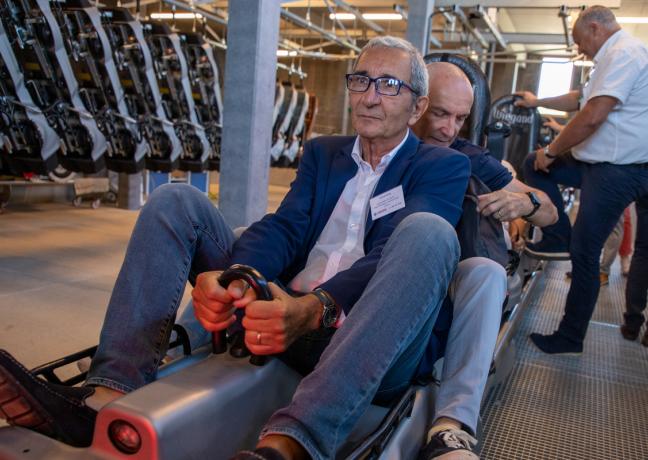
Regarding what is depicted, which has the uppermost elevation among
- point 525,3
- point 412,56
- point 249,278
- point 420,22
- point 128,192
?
point 525,3

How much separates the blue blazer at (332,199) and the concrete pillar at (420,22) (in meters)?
4.85

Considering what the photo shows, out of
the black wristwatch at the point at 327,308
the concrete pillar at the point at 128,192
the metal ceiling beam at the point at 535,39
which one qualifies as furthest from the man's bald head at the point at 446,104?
the metal ceiling beam at the point at 535,39

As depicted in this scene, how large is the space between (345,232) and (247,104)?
2112mm

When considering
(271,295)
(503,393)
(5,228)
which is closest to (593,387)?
(503,393)

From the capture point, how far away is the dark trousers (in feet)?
10.0

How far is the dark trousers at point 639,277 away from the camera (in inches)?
120

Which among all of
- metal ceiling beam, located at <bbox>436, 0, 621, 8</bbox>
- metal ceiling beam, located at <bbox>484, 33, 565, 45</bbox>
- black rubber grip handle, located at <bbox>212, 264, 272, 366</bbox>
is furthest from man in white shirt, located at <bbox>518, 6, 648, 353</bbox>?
metal ceiling beam, located at <bbox>484, 33, 565, 45</bbox>

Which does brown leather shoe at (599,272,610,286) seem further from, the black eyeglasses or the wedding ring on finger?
the wedding ring on finger

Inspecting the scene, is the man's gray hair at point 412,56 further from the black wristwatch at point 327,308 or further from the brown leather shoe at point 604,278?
the brown leather shoe at point 604,278

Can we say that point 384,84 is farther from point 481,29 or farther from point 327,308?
point 481,29

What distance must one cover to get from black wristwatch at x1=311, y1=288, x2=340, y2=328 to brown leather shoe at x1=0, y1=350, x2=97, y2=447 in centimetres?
54

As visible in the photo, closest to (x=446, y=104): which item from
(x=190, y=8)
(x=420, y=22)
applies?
(x=190, y=8)

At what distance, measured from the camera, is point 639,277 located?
314cm

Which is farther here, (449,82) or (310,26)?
(310,26)
